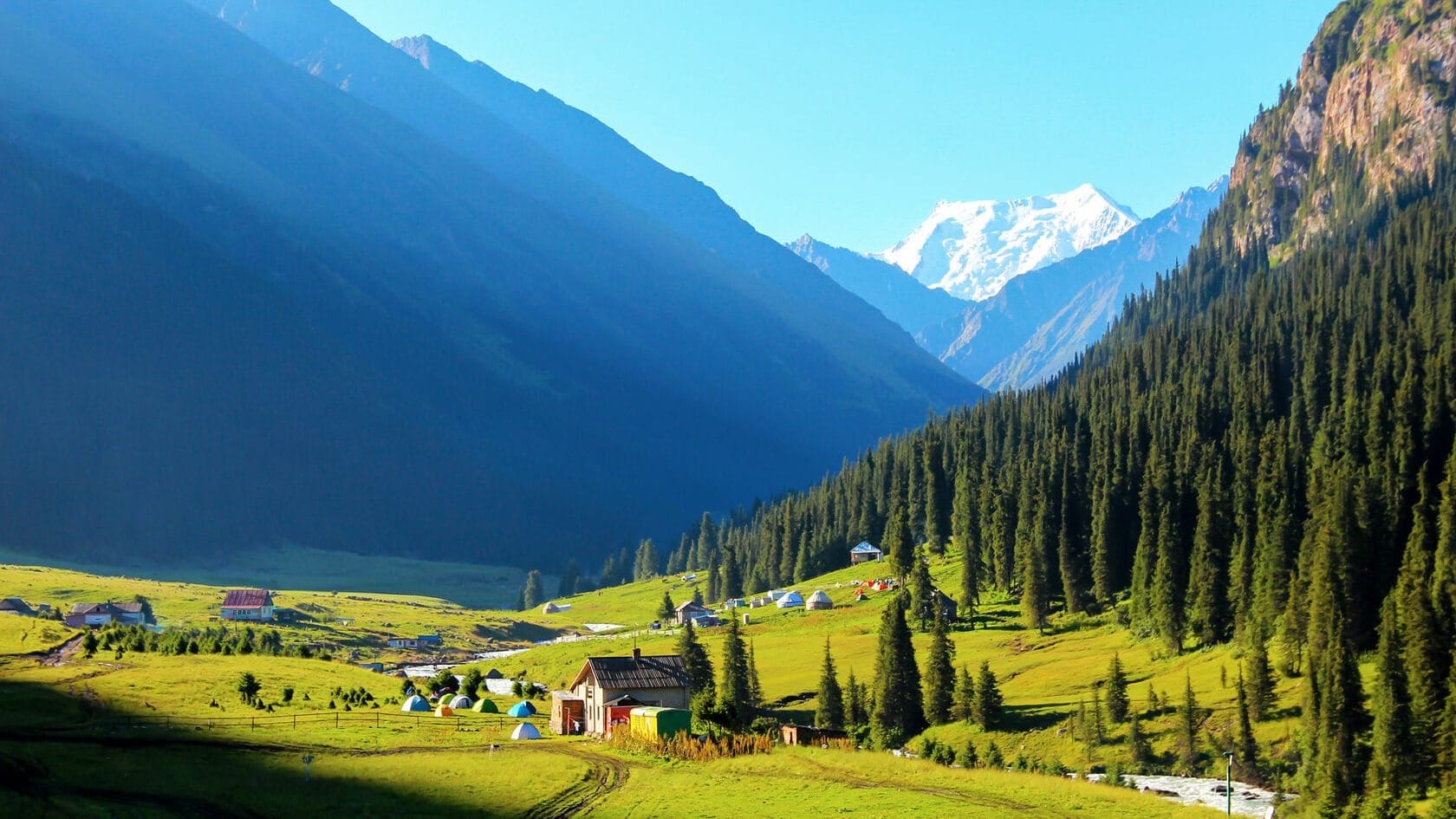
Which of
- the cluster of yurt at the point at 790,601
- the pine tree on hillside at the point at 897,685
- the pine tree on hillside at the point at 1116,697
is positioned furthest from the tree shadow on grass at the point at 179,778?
the cluster of yurt at the point at 790,601

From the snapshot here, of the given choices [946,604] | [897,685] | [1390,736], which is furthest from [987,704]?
[946,604]

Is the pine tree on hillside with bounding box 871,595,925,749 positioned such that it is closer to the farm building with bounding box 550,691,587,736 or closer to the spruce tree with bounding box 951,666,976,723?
the spruce tree with bounding box 951,666,976,723

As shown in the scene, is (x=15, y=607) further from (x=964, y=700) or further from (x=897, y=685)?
(x=964, y=700)

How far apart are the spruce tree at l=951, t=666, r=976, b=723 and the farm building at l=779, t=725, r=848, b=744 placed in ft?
39.3

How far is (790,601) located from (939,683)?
266 ft

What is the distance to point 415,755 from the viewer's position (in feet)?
258

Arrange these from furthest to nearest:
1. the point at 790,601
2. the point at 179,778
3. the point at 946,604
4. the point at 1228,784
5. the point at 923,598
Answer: the point at 790,601 < the point at 946,604 < the point at 923,598 < the point at 1228,784 < the point at 179,778

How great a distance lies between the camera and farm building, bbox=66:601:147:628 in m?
170

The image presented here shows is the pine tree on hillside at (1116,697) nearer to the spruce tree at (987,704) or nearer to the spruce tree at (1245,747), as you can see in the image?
the spruce tree at (987,704)

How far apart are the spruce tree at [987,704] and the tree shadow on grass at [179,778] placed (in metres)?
44.9

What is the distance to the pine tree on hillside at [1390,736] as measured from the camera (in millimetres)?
75500

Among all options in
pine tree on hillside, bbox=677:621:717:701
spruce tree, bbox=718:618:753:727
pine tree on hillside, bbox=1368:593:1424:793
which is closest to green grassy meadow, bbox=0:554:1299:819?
spruce tree, bbox=718:618:753:727

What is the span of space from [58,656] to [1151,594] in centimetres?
9756

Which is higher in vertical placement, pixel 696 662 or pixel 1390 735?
pixel 696 662
